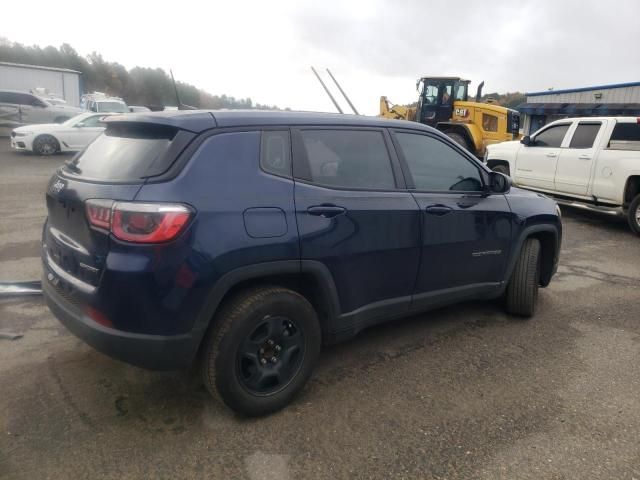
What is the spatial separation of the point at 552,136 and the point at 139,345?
31.4 feet

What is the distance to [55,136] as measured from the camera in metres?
15.2

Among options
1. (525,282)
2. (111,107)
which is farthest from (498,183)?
(111,107)

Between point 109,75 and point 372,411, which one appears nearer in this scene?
point 372,411

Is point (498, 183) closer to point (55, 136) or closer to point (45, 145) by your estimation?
point (55, 136)

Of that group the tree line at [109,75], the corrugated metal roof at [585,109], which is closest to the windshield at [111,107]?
the corrugated metal roof at [585,109]

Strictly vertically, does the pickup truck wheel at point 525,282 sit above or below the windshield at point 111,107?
below

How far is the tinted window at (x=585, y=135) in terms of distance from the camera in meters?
8.87

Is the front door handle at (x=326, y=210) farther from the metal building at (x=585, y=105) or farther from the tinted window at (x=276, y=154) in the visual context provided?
the metal building at (x=585, y=105)

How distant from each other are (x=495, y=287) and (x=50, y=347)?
3480 millimetres

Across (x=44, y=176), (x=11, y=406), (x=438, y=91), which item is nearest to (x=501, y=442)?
(x=11, y=406)

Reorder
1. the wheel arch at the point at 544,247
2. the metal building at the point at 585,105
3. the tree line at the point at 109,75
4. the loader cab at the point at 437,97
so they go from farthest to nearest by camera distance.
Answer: the tree line at the point at 109,75 → the metal building at the point at 585,105 → the loader cab at the point at 437,97 → the wheel arch at the point at 544,247

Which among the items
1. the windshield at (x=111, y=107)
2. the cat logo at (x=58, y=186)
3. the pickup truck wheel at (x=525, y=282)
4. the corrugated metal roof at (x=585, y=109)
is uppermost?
the windshield at (x=111, y=107)

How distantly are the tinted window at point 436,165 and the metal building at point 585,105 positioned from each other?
55.5 feet

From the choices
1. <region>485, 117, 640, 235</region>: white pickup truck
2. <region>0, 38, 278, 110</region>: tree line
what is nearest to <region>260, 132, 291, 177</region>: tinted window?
<region>485, 117, 640, 235</region>: white pickup truck
